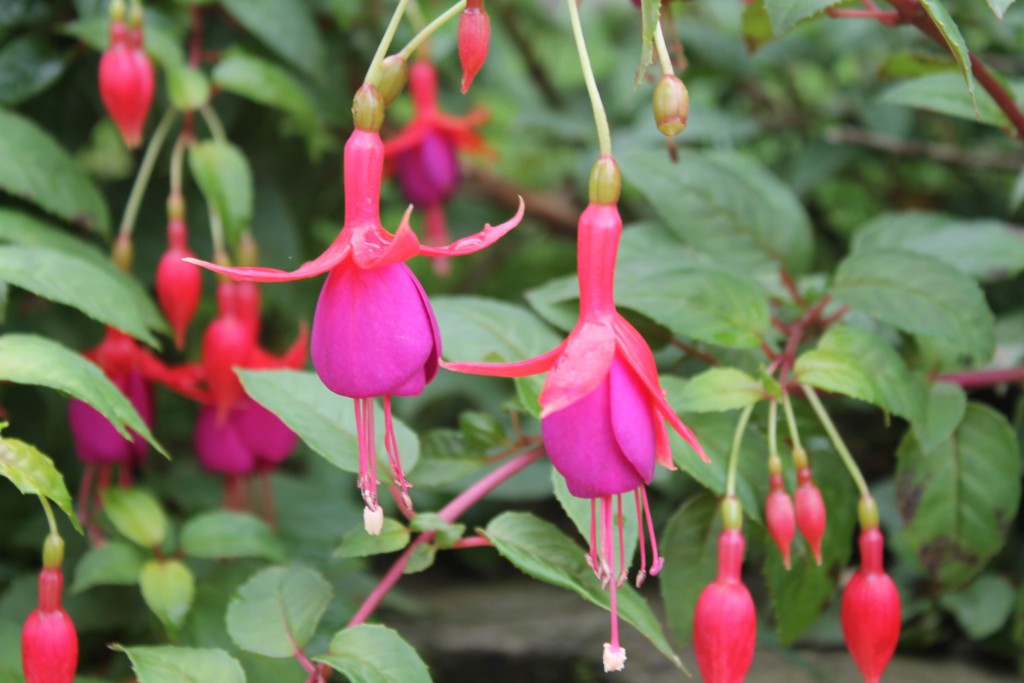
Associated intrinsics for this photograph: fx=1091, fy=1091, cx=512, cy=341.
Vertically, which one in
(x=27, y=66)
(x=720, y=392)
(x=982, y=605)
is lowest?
(x=982, y=605)

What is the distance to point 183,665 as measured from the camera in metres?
0.57

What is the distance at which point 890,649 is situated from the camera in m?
0.60

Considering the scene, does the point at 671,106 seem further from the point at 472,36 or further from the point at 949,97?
the point at 949,97

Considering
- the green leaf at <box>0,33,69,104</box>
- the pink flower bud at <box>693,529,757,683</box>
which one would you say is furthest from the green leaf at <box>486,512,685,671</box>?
the green leaf at <box>0,33,69,104</box>

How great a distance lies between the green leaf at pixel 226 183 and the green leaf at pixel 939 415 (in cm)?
52

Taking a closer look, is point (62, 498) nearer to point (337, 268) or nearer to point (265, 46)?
point (337, 268)

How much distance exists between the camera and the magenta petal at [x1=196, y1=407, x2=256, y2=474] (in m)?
0.83

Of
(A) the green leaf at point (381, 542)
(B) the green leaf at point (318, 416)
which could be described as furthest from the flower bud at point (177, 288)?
(A) the green leaf at point (381, 542)

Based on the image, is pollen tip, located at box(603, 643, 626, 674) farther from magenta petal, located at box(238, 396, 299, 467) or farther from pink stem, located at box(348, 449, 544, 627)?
magenta petal, located at box(238, 396, 299, 467)

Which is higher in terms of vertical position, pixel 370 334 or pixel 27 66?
pixel 27 66

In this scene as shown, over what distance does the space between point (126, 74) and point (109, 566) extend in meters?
0.35

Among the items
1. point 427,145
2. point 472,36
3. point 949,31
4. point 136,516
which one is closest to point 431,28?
point 472,36

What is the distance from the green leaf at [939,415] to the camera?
0.68m

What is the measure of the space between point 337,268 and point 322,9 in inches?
28.2
